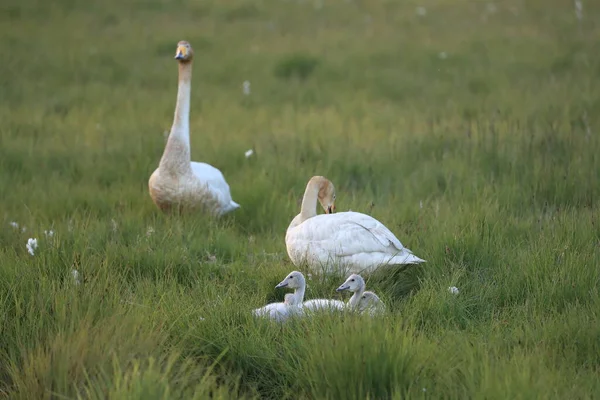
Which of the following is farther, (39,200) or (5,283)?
(39,200)

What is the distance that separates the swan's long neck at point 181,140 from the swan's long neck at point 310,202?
1269 mm

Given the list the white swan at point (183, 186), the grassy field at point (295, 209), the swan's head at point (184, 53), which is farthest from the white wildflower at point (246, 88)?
the white swan at point (183, 186)

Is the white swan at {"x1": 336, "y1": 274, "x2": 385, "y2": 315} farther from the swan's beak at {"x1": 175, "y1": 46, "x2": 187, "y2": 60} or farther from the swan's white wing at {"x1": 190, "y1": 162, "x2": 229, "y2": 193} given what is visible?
the swan's beak at {"x1": 175, "y1": 46, "x2": 187, "y2": 60}

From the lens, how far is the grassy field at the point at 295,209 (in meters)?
3.55

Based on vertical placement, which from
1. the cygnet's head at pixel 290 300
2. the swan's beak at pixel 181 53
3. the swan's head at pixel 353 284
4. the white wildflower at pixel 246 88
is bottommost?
the cygnet's head at pixel 290 300

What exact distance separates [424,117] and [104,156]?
3824 millimetres

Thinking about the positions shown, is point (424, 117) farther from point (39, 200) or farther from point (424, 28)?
point (424, 28)

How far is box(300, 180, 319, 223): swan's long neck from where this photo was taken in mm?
5746

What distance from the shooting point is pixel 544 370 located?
139 inches

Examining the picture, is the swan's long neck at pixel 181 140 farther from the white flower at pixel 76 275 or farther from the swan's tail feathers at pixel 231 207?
the white flower at pixel 76 275

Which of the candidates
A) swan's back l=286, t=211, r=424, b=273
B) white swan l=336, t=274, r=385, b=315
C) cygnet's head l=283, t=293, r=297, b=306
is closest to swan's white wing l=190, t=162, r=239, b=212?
swan's back l=286, t=211, r=424, b=273

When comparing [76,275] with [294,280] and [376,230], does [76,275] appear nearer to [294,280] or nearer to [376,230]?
[294,280]

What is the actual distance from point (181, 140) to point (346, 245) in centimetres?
222

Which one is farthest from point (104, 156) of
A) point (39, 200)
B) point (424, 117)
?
point (424, 117)
